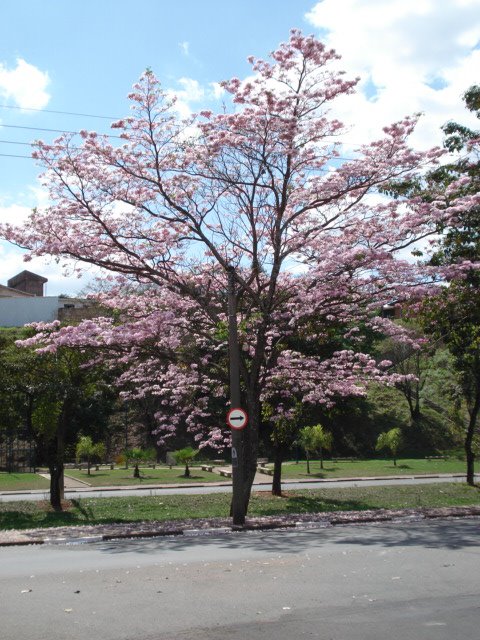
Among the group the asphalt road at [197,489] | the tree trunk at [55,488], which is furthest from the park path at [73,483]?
the tree trunk at [55,488]

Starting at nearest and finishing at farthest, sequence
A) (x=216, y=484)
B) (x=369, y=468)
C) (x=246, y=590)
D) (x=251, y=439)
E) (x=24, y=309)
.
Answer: (x=246, y=590) → (x=251, y=439) → (x=216, y=484) → (x=369, y=468) → (x=24, y=309)

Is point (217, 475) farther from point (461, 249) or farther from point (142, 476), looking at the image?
point (461, 249)

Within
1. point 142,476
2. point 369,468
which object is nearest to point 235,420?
point 142,476

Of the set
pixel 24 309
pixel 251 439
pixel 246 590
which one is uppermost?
pixel 24 309

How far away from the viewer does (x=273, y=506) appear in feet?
68.1

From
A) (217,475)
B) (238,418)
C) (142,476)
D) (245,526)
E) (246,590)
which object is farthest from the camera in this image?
(217,475)

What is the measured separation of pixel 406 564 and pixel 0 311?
202 ft

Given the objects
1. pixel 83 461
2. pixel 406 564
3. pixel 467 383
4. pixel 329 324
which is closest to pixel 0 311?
pixel 83 461

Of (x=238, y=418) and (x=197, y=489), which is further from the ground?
(x=238, y=418)

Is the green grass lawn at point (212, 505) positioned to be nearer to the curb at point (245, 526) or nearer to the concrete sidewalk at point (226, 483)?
the curb at point (245, 526)

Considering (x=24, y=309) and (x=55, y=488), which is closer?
(x=55, y=488)

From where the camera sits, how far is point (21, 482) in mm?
29281

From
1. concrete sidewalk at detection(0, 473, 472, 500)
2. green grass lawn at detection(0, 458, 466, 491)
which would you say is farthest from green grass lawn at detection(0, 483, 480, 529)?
green grass lawn at detection(0, 458, 466, 491)

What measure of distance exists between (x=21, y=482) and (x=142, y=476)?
5558mm
